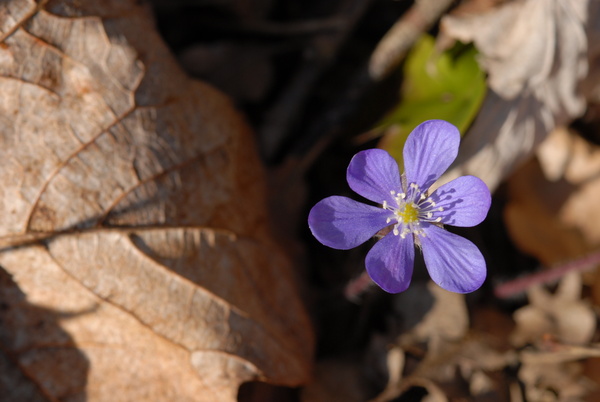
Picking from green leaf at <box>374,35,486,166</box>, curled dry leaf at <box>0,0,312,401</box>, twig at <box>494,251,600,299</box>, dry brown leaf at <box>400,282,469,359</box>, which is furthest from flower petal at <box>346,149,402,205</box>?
twig at <box>494,251,600,299</box>

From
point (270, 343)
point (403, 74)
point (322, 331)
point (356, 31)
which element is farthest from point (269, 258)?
point (356, 31)

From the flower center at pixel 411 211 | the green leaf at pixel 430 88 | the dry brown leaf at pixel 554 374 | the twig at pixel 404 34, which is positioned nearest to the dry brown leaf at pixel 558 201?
the dry brown leaf at pixel 554 374

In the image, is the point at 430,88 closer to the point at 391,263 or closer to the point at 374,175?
the point at 374,175

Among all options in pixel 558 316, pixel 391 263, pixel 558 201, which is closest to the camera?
pixel 391 263

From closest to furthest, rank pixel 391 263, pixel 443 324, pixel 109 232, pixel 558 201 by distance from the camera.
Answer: pixel 391 263
pixel 109 232
pixel 443 324
pixel 558 201

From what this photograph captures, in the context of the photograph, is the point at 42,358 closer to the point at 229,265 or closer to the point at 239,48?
the point at 229,265

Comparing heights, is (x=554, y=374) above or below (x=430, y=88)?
below

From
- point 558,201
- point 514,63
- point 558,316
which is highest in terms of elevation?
point 514,63

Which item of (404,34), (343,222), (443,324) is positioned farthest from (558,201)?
(343,222)
